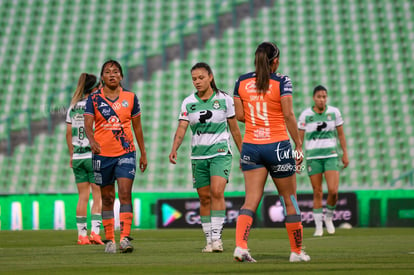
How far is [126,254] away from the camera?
8906mm

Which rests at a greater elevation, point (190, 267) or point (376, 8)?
point (376, 8)

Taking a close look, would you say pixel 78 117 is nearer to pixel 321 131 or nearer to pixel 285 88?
pixel 321 131

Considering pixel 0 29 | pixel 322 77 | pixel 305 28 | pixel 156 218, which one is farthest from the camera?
pixel 0 29

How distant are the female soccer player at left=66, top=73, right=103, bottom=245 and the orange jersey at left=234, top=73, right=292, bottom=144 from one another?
4370mm

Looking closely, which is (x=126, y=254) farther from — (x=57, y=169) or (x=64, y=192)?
(x=57, y=169)

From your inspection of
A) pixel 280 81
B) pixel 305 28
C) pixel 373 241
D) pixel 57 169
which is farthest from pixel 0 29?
pixel 280 81

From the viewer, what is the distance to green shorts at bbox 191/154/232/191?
9.41 m

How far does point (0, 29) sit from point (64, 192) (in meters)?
11.3

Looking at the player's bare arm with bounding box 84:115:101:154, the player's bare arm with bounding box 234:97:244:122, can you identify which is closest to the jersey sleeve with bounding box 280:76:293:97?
the player's bare arm with bounding box 234:97:244:122

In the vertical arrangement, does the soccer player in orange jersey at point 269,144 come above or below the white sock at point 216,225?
above

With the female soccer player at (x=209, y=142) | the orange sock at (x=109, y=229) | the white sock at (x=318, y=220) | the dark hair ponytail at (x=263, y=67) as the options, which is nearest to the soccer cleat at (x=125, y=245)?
the orange sock at (x=109, y=229)

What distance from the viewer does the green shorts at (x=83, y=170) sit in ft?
37.9

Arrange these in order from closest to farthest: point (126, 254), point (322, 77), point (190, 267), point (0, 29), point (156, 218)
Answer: point (190, 267), point (126, 254), point (156, 218), point (322, 77), point (0, 29)

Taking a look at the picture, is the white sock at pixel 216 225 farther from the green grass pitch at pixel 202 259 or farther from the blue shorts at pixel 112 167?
the blue shorts at pixel 112 167
